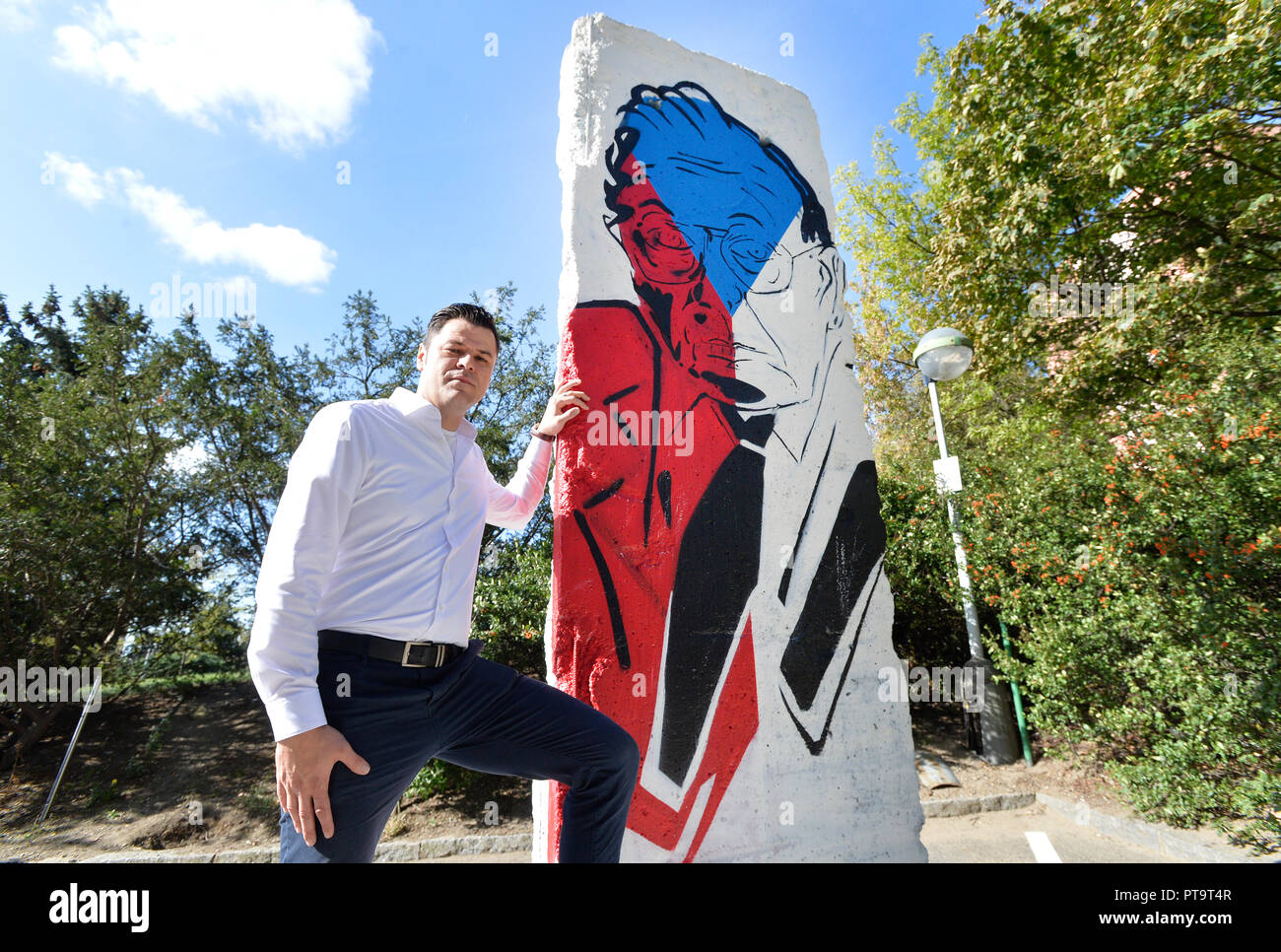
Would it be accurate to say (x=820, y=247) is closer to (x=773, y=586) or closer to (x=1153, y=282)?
(x=773, y=586)

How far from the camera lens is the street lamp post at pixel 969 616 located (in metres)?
6.68

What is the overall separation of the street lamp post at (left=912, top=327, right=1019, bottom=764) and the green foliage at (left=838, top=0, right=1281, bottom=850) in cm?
25

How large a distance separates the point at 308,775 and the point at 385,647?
38cm

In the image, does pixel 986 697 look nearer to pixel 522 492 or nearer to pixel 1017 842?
pixel 1017 842

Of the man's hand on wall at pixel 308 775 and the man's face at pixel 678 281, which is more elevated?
the man's face at pixel 678 281

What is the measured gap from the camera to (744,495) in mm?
3295

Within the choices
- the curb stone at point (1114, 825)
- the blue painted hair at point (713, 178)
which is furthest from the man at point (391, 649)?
the curb stone at point (1114, 825)

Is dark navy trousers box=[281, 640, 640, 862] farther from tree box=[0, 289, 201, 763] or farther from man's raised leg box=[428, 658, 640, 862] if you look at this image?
tree box=[0, 289, 201, 763]

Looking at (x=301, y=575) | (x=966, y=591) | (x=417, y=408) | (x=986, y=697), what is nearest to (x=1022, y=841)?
(x=986, y=697)

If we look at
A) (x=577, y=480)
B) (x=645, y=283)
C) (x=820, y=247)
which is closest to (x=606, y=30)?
(x=645, y=283)

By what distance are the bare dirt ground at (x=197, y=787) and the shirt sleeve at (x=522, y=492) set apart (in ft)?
12.4

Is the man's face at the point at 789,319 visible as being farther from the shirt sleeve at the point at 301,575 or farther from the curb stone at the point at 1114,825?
the curb stone at the point at 1114,825

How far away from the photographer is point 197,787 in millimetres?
7680

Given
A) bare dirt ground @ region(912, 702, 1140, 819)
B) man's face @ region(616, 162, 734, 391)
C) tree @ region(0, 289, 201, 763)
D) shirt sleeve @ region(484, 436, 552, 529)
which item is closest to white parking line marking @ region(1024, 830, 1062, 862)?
bare dirt ground @ region(912, 702, 1140, 819)
